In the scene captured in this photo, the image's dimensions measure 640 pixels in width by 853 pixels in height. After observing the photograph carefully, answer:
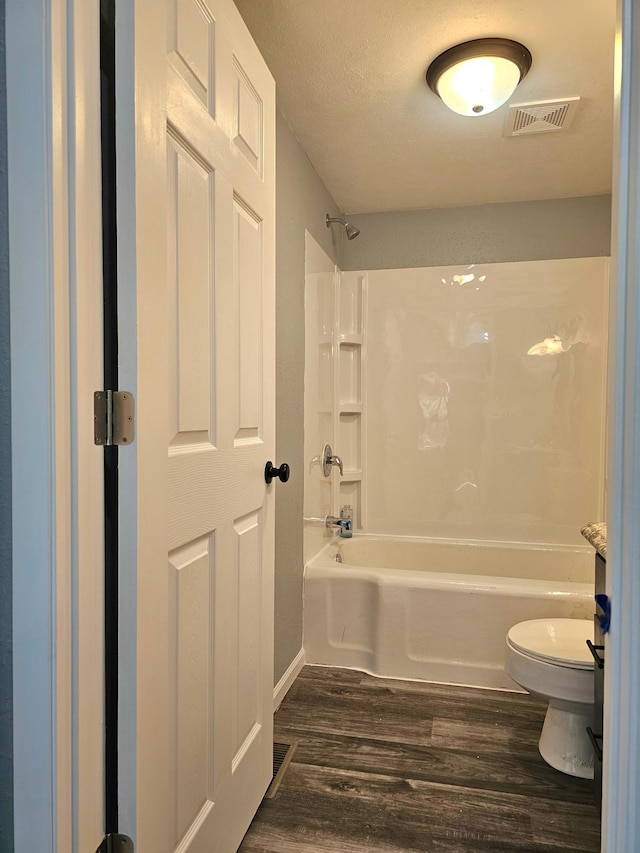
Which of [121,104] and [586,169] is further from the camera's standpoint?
[586,169]

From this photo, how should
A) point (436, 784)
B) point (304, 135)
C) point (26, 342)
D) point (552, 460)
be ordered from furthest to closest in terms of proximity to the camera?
point (552, 460)
point (304, 135)
point (436, 784)
point (26, 342)

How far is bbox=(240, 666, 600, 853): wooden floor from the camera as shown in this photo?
1.60 m

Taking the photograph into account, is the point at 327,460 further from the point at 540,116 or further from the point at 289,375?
the point at 540,116

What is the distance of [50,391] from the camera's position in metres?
0.83

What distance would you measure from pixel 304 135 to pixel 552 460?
2151mm

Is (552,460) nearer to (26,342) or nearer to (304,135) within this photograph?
(304,135)

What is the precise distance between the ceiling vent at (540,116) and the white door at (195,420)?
1.17 m

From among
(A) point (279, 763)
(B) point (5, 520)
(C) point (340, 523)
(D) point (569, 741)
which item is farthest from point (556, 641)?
(B) point (5, 520)

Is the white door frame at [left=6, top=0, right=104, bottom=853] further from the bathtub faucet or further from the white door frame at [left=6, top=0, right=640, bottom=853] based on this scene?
the bathtub faucet

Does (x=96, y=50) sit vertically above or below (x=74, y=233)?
above

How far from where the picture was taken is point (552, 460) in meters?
3.31

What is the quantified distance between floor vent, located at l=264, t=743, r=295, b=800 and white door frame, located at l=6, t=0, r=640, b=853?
105 centimetres

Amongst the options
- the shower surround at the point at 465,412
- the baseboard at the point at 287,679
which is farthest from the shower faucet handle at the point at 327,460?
the baseboard at the point at 287,679

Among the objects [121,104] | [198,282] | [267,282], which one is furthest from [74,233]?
[267,282]
